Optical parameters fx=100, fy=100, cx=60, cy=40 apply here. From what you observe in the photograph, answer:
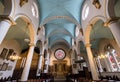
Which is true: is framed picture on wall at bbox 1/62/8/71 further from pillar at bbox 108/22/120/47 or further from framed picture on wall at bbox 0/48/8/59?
pillar at bbox 108/22/120/47

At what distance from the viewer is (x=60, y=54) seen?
24078mm

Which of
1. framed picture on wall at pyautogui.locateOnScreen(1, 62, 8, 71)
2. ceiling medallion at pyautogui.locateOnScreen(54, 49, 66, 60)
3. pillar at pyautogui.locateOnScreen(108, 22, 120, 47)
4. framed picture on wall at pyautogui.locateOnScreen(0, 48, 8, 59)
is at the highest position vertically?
ceiling medallion at pyautogui.locateOnScreen(54, 49, 66, 60)

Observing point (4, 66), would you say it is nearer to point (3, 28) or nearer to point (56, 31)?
point (3, 28)

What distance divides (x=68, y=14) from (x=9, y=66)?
33.0 feet

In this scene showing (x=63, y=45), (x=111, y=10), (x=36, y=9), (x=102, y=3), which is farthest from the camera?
(x=63, y=45)

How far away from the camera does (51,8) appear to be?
11570 millimetres

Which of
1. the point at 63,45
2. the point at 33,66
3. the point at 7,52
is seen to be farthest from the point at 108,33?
the point at 63,45

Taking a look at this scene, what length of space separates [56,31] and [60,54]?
876cm

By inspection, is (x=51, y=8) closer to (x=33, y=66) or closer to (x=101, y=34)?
(x=101, y=34)

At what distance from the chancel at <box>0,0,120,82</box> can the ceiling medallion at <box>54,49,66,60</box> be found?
8.43m

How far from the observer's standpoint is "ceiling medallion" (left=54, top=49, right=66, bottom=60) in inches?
931

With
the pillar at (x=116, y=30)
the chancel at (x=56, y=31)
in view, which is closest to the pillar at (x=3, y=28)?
the chancel at (x=56, y=31)

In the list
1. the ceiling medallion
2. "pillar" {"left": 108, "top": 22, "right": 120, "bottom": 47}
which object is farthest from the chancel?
the ceiling medallion

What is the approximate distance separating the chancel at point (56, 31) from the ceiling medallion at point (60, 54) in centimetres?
843
